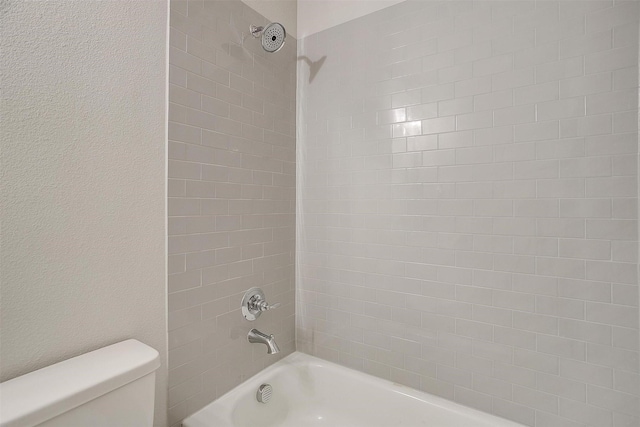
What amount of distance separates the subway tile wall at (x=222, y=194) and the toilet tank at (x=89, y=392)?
0.85 ft

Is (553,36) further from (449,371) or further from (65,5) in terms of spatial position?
(65,5)

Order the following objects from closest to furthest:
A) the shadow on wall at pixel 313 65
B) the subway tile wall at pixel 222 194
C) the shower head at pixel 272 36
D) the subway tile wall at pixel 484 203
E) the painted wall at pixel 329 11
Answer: the subway tile wall at pixel 484 203 < the subway tile wall at pixel 222 194 < the shower head at pixel 272 36 < the painted wall at pixel 329 11 < the shadow on wall at pixel 313 65

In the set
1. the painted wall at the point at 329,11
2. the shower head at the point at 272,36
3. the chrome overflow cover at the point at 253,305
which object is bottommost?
the chrome overflow cover at the point at 253,305

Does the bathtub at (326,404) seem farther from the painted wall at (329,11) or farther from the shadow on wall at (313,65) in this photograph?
the painted wall at (329,11)

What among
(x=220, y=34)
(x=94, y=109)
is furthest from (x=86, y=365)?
(x=220, y=34)

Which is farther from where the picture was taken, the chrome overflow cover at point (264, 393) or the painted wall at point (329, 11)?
the painted wall at point (329, 11)

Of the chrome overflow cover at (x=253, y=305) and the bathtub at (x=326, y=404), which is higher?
the chrome overflow cover at (x=253, y=305)

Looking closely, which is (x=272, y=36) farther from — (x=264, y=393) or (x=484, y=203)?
(x=264, y=393)

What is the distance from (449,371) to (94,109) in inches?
68.2

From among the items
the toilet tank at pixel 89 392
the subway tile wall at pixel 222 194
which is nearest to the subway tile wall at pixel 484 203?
the subway tile wall at pixel 222 194

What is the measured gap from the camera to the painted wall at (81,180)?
0.85 meters

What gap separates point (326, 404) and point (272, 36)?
1.87 metres

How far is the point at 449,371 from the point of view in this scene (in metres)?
1.43

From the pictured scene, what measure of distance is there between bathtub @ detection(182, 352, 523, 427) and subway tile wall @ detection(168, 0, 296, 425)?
79 mm
